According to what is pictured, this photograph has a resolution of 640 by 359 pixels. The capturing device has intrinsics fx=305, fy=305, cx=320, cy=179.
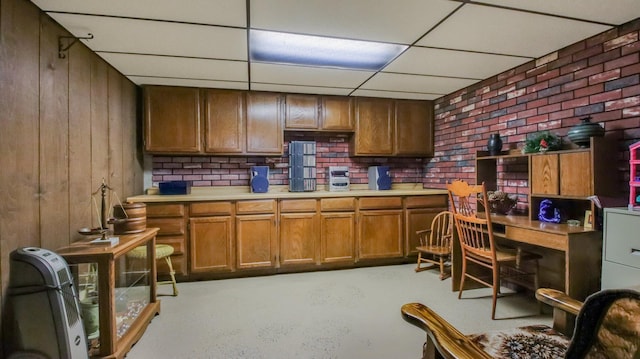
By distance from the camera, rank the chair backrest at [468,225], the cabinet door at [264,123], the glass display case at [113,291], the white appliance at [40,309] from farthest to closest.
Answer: the cabinet door at [264,123], the chair backrest at [468,225], the glass display case at [113,291], the white appliance at [40,309]

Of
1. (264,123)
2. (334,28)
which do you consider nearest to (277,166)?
(264,123)

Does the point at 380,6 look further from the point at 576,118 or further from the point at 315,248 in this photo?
the point at 315,248

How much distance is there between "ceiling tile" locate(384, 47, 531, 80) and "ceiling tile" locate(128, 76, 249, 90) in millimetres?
1711

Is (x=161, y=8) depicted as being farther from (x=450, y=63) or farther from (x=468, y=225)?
(x=468, y=225)

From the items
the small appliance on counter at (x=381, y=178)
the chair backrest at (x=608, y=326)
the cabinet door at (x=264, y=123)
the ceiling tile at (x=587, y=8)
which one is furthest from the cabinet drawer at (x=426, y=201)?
the chair backrest at (x=608, y=326)

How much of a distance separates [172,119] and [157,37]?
138 cm

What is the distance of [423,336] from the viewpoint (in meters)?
2.14

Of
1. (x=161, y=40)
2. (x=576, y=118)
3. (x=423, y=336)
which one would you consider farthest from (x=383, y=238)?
(x=161, y=40)

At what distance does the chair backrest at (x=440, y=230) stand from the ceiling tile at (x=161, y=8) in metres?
3.00

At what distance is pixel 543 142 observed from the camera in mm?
2512

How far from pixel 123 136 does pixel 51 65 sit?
1228mm

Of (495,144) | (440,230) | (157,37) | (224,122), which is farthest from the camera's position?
(440,230)

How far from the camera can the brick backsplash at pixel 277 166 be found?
151 inches

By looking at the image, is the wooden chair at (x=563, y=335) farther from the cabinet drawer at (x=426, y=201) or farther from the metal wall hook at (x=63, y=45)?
the metal wall hook at (x=63, y=45)
